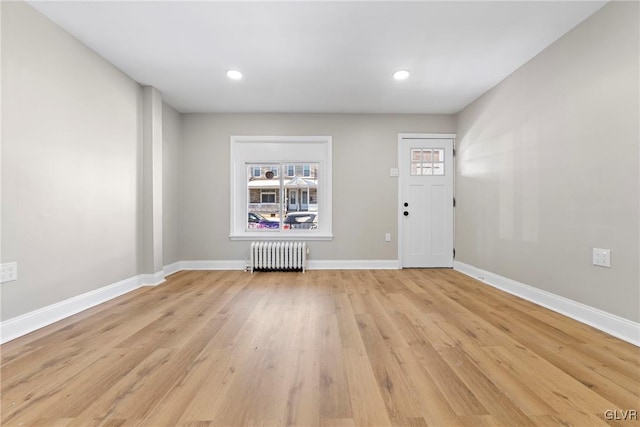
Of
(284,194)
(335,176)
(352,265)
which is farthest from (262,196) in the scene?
(352,265)

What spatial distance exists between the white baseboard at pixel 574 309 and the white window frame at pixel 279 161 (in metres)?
2.31

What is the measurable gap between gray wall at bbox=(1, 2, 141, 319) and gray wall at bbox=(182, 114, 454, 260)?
44.5 inches

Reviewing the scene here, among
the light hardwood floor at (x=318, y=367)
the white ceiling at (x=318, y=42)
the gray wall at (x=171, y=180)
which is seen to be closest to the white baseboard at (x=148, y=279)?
the gray wall at (x=171, y=180)

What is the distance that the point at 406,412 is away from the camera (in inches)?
46.1

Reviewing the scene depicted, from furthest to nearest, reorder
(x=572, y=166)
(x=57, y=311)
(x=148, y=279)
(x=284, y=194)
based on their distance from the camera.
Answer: (x=284, y=194) → (x=148, y=279) → (x=572, y=166) → (x=57, y=311)

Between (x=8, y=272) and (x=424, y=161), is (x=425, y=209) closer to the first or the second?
(x=424, y=161)

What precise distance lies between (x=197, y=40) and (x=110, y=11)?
62cm

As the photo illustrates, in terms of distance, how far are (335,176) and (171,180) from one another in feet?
8.11

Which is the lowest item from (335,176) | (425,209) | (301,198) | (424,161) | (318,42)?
(425,209)

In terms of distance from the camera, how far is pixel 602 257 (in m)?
2.04

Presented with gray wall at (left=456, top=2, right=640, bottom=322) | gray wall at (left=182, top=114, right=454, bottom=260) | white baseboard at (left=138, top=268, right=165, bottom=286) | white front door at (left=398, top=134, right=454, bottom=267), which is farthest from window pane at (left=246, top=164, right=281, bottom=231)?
gray wall at (left=456, top=2, right=640, bottom=322)

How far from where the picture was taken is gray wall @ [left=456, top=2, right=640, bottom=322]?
6.21 ft

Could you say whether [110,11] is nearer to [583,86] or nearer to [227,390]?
[227,390]

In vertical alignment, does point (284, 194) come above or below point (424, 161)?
below
